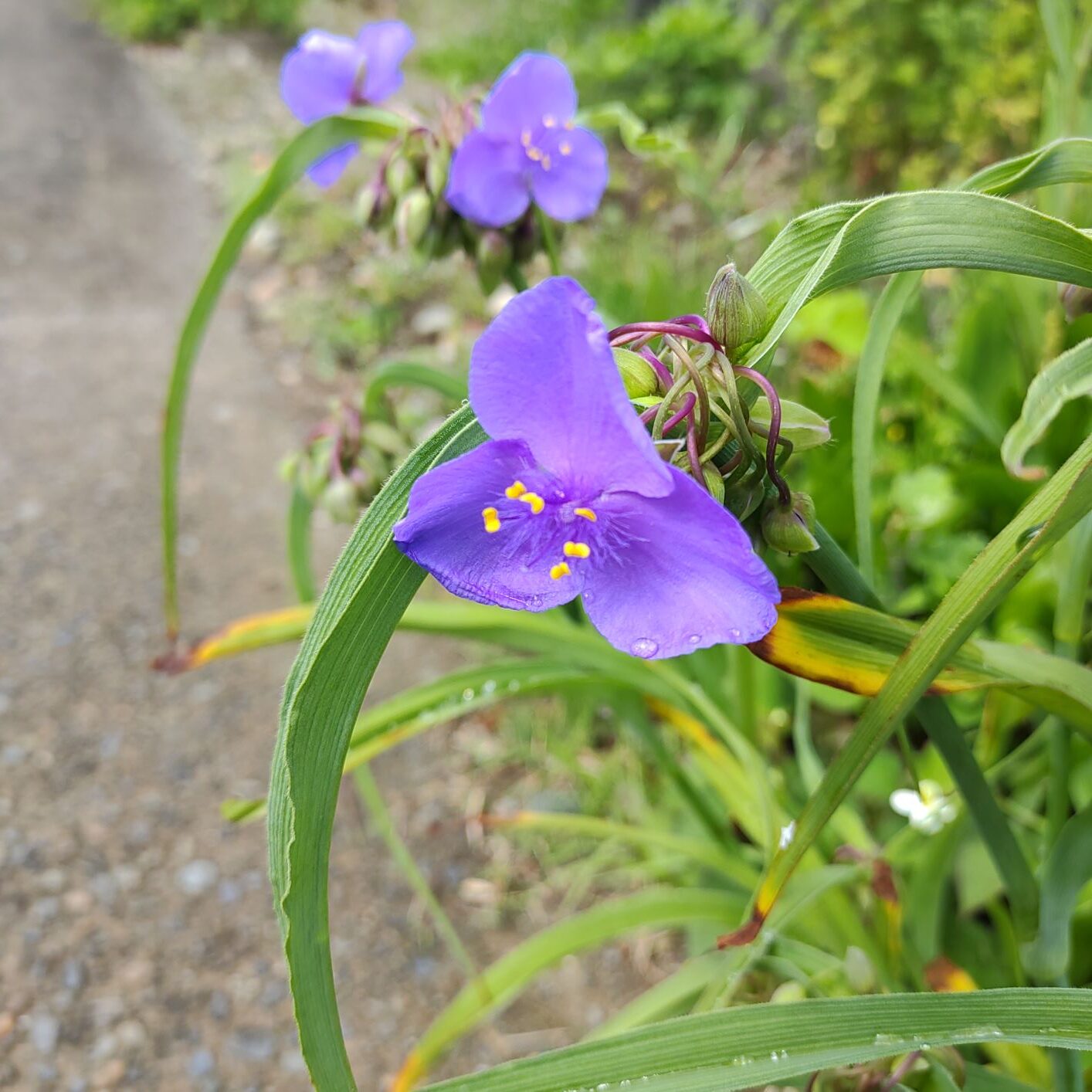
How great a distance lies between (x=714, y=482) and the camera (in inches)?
13.8

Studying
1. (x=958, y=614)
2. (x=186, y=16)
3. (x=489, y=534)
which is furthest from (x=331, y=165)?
(x=186, y=16)

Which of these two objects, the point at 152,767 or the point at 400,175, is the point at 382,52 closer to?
the point at 400,175

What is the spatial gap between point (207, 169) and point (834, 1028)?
3.01 m

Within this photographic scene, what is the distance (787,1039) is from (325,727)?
25 centimetres

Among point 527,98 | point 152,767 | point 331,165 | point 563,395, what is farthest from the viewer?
point 152,767

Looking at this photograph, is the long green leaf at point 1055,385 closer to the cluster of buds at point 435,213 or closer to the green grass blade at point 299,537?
the cluster of buds at point 435,213

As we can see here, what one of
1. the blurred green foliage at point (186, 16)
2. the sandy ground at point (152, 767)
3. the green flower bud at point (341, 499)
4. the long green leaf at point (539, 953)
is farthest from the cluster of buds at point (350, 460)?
the blurred green foliage at point (186, 16)

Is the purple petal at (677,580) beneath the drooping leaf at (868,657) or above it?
above

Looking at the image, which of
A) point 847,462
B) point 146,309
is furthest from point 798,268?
point 146,309

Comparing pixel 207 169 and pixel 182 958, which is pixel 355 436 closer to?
pixel 182 958

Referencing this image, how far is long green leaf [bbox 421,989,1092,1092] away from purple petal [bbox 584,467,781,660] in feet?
0.59

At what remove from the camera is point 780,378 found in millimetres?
1431

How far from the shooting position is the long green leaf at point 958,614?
1.21 ft

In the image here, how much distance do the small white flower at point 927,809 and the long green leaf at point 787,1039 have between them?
0.34 m
